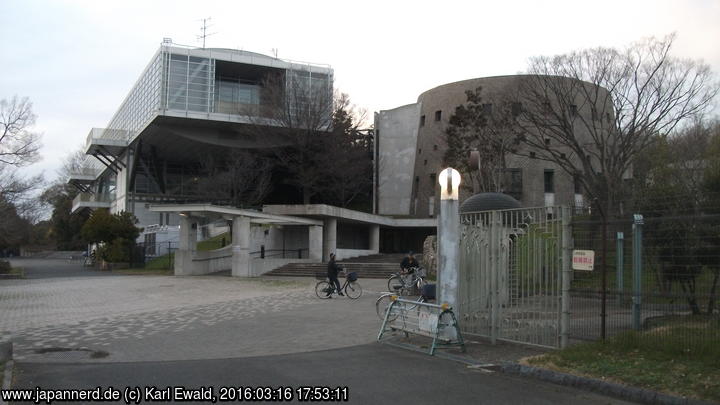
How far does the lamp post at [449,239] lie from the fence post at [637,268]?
327 cm

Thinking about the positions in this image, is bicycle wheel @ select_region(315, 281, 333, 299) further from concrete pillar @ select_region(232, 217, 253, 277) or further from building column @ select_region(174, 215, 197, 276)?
building column @ select_region(174, 215, 197, 276)

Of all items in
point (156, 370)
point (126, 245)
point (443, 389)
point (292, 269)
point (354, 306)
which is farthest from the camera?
point (126, 245)

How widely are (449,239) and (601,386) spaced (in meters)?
4.44

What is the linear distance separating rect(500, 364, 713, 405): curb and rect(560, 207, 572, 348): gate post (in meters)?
1.35

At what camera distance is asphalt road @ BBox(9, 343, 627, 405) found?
7031 mm

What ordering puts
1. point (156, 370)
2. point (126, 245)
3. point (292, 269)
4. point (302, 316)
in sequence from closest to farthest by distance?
point (156, 370)
point (302, 316)
point (292, 269)
point (126, 245)

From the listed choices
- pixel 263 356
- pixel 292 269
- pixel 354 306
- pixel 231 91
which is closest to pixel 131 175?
pixel 231 91

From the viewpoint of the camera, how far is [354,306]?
709 inches

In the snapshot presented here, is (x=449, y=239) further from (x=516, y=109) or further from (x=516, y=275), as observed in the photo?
(x=516, y=109)

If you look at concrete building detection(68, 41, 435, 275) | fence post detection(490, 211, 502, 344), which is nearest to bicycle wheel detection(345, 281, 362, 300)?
fence post detection(490, 211, 502, 344)

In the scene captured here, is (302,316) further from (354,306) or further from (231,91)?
(231,91)

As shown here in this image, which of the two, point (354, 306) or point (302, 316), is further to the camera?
point (354, 306)

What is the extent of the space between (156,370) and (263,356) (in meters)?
1.85

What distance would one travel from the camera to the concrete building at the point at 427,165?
54.1 meters
